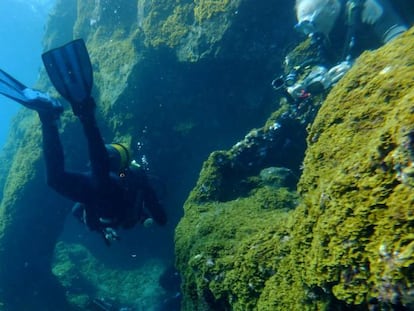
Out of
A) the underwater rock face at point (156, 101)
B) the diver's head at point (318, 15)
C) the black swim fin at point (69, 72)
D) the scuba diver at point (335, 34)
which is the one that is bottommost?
the black swim fin at point (69, 72)

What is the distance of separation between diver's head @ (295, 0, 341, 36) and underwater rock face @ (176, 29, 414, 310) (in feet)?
11.7

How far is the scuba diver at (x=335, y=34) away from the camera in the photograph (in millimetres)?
5730

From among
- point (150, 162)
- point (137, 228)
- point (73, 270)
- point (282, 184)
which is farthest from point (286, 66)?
point (73, 270)

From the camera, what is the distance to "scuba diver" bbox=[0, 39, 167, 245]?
15.4ft

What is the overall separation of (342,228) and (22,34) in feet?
183

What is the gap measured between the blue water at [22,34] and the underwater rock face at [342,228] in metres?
36.8

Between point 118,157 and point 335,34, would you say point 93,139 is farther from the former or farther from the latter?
point 335,34

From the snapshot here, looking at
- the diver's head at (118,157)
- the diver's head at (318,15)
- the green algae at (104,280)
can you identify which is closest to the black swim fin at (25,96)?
the diver's head at (118,157)

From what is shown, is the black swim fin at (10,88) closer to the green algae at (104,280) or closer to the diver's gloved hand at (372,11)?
the diver's gloved hand at (372,11)

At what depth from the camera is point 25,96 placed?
5141 mm

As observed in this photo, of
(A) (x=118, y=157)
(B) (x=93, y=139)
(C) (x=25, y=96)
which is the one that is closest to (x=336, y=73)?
(A) (x=118, y=157)

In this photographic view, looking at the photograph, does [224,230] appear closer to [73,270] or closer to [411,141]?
[411,141]

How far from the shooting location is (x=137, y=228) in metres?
14.4

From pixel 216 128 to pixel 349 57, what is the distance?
5503 millimetres
